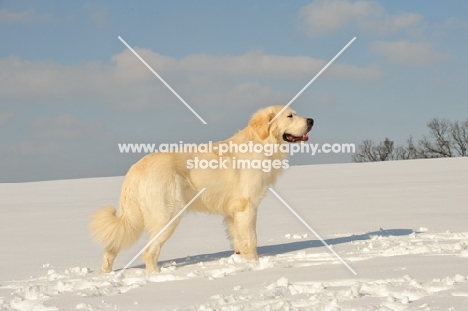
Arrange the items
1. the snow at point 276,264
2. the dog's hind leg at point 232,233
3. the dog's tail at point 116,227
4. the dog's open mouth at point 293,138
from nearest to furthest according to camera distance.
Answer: the snow at point 276,264
the dog's tail at point 116,227
the dog's hind leg at point 232,233
the dog's open mouth at point 293,138

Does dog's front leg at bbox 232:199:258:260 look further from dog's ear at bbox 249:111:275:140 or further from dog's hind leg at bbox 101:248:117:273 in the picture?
dog's hind leg at bbox 101:248:117:273

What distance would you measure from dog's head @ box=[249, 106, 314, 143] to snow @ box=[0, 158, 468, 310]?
1.60 metres

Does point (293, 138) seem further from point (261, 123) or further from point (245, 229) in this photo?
point (245, 229)

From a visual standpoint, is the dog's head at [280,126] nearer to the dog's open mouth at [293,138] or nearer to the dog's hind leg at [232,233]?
the dog's open mouth at [293,138]

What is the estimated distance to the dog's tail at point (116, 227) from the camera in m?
6.64

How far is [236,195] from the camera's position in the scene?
7371mm

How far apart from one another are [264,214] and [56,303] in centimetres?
891

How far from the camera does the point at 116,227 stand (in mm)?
6664

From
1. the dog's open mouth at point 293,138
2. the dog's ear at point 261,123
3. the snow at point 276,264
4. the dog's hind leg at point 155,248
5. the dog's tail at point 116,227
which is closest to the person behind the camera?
the snow at point 276,264

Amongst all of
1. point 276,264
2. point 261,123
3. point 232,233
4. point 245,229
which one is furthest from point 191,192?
point 276,264

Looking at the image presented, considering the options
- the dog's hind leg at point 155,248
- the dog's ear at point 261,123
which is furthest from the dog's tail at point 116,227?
the dog's ear at point 261,123

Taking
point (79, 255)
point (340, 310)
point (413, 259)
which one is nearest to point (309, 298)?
point (340, 310)

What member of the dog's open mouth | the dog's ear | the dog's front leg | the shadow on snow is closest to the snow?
the shadow on snow

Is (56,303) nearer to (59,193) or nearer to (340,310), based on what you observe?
(340,310)
